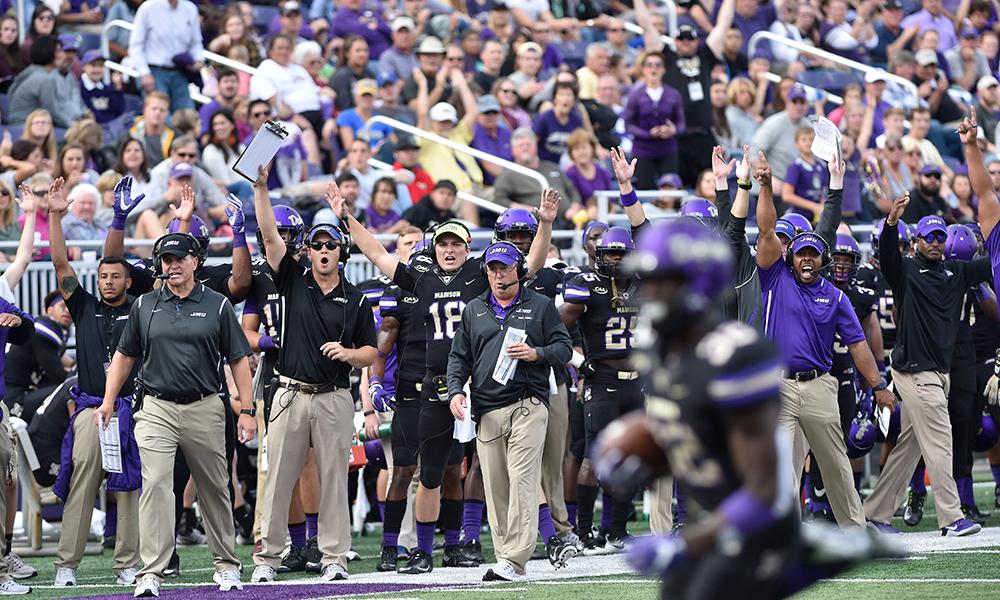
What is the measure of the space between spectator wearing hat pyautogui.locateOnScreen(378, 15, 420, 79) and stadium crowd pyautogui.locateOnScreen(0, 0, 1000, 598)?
1550mm

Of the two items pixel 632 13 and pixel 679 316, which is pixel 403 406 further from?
pixel 632 13

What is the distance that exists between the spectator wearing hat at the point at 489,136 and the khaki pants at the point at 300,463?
24.8 ft

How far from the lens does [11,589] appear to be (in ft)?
35.9

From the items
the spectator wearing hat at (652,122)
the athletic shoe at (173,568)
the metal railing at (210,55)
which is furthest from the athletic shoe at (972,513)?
the metal railing at (210,55)

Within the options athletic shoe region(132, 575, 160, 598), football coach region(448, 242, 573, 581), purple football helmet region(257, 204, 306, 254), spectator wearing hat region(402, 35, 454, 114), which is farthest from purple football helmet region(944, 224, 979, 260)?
spectator wearing hat region(402, 35, 454, 114)

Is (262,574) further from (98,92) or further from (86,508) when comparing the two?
(98,92)

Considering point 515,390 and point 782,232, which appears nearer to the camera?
point 515,390

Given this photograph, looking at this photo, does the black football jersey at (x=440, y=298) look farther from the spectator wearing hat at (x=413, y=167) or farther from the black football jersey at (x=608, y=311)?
the spectator wearing hat at (x=413, y=167)

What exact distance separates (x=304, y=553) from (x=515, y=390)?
7.12ft

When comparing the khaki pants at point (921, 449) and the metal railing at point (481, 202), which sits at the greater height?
the metal railing at point (481, 202)

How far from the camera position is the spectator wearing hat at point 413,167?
703 inches

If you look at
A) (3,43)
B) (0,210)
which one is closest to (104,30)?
(3,43)

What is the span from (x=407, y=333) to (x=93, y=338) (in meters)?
2.24

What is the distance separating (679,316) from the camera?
621cm
